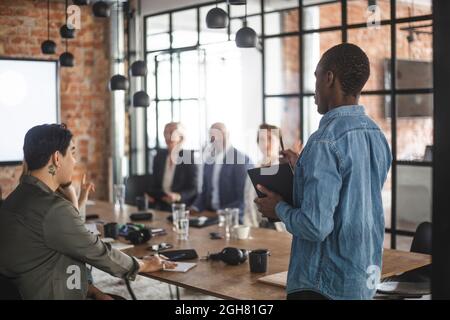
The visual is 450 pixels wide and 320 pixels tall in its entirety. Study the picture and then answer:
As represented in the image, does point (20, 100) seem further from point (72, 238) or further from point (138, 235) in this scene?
point (72, 238)

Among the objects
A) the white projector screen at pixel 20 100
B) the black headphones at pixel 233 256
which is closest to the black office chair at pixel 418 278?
the black headphones at pixel 233 256

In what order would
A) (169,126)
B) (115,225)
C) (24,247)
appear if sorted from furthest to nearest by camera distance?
(169,126)
(115,225)
(24,247)

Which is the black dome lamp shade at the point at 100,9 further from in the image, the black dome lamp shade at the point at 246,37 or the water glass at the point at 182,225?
the water glass at the point at 182,225

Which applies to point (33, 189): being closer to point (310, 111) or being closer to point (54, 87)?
point (310, 111)

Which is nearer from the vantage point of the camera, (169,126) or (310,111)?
(169,126)

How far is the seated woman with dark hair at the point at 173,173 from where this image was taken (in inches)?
213

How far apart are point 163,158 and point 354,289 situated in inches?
158

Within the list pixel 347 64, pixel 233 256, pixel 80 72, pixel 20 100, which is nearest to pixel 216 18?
pixel 233 256

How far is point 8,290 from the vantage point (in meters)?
2.20

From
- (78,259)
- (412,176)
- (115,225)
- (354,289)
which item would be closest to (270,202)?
(354,289)

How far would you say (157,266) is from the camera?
2725mm

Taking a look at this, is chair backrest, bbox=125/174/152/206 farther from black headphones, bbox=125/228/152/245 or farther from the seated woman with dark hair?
black headphones, bbox=125/228/152/245

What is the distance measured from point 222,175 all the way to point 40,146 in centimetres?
297

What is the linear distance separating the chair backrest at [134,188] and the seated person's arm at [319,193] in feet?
13.2
